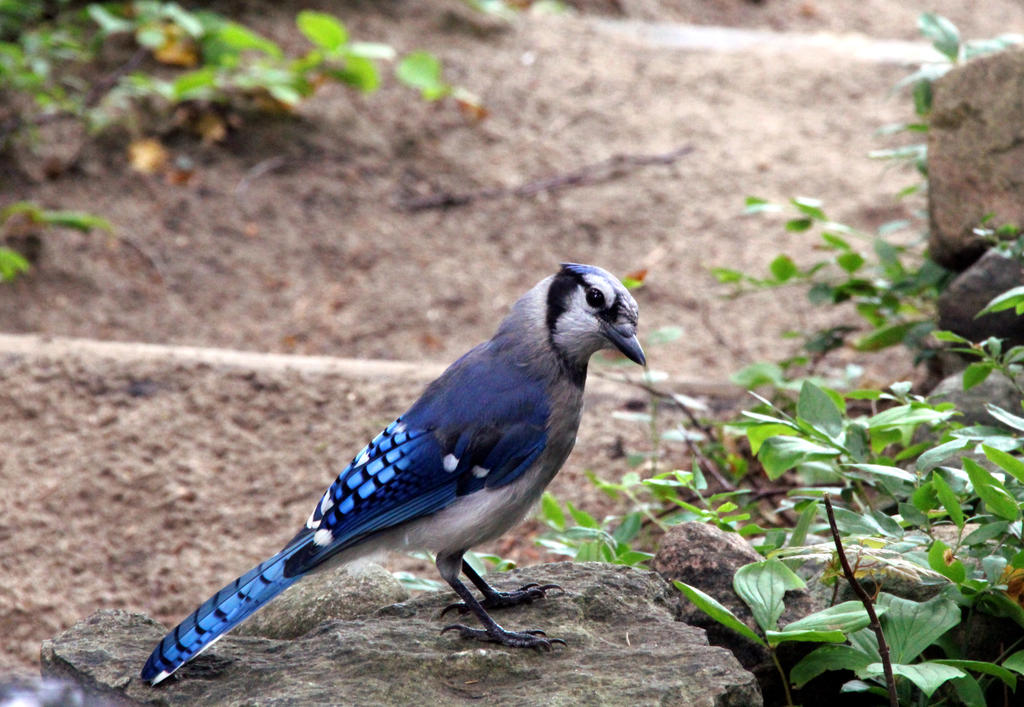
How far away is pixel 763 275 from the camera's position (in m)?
5.16

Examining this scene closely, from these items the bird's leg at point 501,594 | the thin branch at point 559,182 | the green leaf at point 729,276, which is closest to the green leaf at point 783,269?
the green leaf at point 729,276

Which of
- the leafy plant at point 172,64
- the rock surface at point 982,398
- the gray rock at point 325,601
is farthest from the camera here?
the leafy plant at point 172,64

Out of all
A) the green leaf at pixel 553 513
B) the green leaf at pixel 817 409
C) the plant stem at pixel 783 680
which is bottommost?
the green leaf at pixel 553 513

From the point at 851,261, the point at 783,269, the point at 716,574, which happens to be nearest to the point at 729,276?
the point at 783,269

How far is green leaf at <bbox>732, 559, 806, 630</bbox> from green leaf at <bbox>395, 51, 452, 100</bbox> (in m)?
4.16

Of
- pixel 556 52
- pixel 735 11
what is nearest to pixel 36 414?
pixel 556 52

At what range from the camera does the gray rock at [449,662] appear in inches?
84.0

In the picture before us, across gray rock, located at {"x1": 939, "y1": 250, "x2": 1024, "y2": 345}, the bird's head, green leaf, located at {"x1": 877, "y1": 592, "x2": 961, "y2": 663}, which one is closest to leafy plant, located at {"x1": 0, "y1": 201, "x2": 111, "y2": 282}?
the bird's head

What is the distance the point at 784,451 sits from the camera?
2.55 m

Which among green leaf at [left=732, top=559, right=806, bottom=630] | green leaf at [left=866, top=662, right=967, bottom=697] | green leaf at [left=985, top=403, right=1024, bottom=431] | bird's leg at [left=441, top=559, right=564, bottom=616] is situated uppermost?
green leaf at [left=985, top=403, right=1024, bottom=431]

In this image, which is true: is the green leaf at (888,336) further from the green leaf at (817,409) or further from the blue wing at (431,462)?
the blue wing at (431,462)

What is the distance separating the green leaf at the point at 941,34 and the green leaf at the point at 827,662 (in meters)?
2.20

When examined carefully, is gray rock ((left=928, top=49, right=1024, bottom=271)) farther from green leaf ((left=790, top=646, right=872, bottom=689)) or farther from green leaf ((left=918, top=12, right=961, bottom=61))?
green leaf ((left=790, top=646, right=872, bottom=689))

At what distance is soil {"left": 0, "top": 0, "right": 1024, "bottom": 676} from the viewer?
3738 mm
